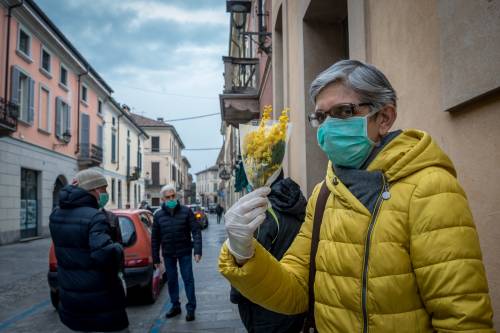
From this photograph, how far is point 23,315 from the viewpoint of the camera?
611 cm

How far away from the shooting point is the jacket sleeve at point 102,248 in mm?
3131

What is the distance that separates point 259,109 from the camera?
12.1m

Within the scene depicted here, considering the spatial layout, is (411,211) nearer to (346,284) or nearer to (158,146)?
(346,284)

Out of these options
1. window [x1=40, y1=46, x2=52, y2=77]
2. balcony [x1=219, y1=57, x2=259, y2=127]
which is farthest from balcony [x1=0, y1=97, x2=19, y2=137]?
balcony [x1=219, y1=57, x2=259, y2=127]

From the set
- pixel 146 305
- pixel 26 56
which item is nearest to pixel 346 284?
pixel 146 305

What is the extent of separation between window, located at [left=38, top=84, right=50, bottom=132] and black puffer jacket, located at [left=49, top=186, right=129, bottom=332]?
1821 centimetres

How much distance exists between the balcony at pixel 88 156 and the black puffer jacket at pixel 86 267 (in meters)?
23.0

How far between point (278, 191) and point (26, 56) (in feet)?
59.5

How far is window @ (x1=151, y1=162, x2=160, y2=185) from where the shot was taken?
56.5 metres

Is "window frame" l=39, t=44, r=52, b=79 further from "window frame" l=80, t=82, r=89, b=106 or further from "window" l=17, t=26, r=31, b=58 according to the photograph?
"window frame" l=80, t=82, r=89, b=106

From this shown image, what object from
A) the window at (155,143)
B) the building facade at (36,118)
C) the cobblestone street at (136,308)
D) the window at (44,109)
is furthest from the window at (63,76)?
the window at (155,143)

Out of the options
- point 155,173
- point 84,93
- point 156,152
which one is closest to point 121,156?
point 84,93

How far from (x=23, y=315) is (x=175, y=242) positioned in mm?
2617

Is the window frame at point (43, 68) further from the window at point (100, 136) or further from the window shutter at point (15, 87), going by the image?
the window at point (100, 136)
